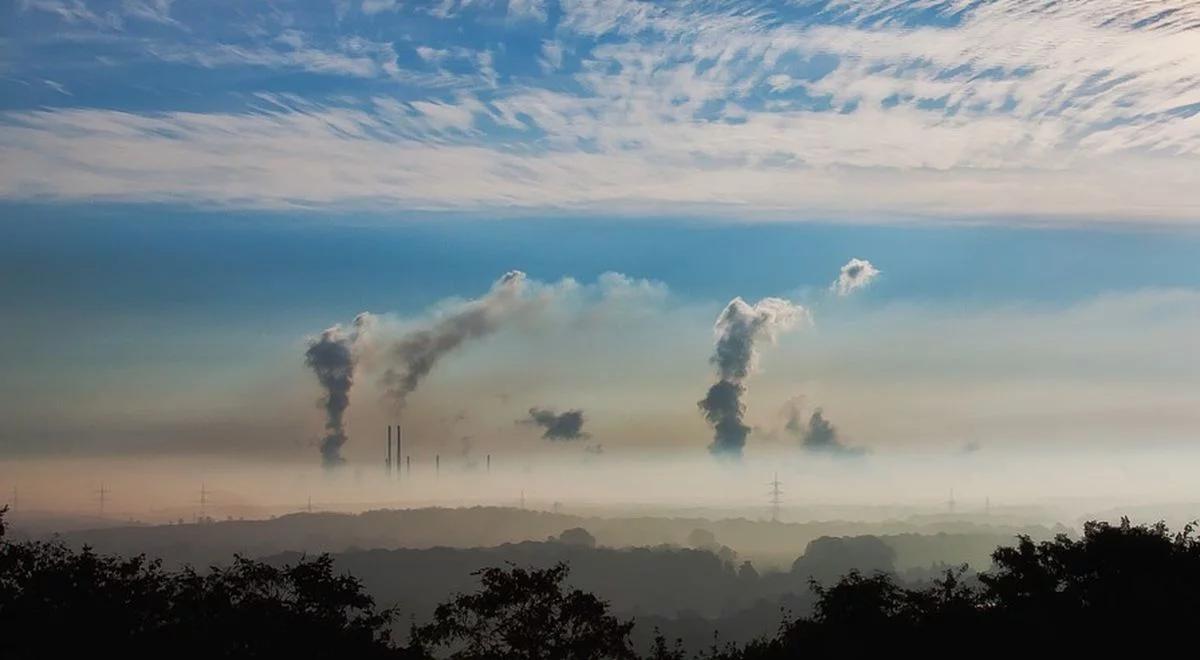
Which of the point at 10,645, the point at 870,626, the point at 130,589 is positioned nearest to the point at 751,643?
the point at 870,626

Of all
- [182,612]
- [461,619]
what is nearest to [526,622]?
[461,619]

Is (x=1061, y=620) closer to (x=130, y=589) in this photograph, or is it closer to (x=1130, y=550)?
(x=1130, y=550)

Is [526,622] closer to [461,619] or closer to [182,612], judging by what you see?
[461,619]

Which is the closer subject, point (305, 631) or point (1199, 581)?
point (305, 631)
